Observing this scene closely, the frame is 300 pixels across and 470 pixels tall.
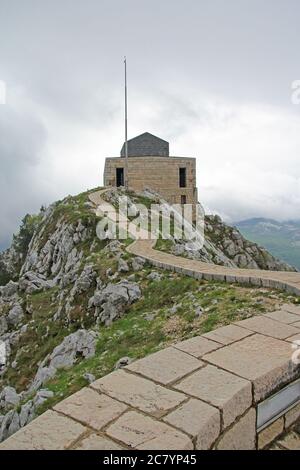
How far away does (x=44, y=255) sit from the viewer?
1029 inches

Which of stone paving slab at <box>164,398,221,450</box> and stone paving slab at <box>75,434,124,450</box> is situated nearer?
stone paving slab at <box>75,434,124,450</box>

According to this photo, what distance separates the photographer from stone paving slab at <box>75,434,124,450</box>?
2.82 metres

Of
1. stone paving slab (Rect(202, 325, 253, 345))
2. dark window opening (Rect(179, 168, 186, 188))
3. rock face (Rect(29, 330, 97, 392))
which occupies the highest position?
dark window opening (Rect(179, 168, 186, 188))

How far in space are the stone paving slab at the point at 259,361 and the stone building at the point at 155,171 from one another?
3599 cm

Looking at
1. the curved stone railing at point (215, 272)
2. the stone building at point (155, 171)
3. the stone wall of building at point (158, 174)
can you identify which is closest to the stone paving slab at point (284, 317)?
the curved stone railing at point (215, 272)

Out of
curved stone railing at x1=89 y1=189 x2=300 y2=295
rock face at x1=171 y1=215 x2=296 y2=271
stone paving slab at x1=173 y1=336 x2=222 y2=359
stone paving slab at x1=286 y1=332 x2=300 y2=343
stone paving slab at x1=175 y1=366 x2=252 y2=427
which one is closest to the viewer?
stone paving slab at x1=175 y1=366 x2=252 y2=427

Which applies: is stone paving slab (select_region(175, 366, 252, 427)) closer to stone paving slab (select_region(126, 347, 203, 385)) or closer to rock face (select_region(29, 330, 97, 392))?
stone paving slab (select_region(126, 347, 203, 385))

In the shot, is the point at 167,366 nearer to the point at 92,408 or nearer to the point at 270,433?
the point at 92,408

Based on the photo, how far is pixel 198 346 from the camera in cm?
438

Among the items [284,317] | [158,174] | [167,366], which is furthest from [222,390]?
[158,174]

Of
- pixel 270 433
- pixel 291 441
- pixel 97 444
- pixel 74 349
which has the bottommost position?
pixel 74 349

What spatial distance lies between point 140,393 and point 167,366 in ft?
1.75

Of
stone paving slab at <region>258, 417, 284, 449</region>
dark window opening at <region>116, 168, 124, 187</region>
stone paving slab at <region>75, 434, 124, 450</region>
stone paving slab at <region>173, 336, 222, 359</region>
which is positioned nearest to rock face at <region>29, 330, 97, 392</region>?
stone paving slab at <region>173, 336, 222, 359</region>

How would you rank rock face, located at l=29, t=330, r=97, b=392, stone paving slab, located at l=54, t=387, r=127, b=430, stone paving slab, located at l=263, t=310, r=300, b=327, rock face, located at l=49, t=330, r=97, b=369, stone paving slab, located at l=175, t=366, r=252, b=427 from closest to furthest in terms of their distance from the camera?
stone paving slab, located at l=54, t=387, r=127, b=430 < stone paving slab, located at l=175, t=366, r=252, b=427 < stone paving slab, located at l=263, t=310, r=300, b=327 < rock face, located at l=29, t=330, r=97, b=392 < rock face, located at l=49, t=330, r=97, b=369
